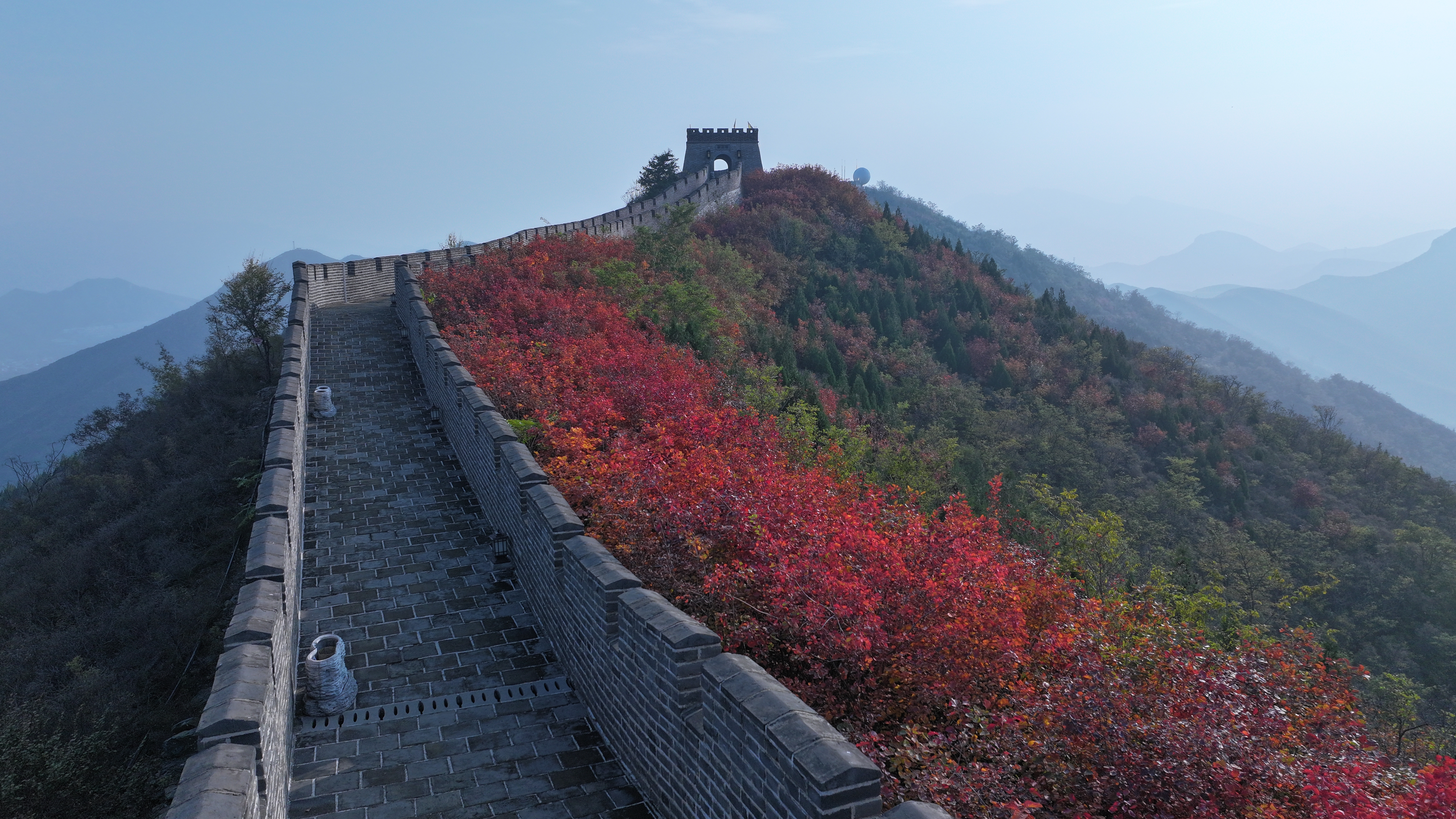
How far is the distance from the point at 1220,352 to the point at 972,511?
95.8 m

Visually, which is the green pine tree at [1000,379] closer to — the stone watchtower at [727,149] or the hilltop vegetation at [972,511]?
A: the hilltop vegetation at [972,511]

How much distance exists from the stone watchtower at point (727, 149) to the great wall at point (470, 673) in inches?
1691

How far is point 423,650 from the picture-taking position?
302 inches

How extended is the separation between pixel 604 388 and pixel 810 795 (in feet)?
28.7

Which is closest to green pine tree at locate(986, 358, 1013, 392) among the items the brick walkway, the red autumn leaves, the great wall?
the red autumn leaves

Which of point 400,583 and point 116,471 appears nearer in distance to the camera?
point 400,583

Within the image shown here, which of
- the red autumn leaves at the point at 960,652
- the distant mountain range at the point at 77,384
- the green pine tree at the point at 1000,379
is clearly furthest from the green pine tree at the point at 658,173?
the distant mountain range at the point at 77,384

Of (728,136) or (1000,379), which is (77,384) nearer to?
(728,136)

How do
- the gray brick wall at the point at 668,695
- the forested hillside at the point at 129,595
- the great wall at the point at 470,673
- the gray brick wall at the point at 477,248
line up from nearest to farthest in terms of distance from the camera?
the gray brick wall at the point at 668,695 < the great wall at the point at 470,673 < the forested hillside at the point at 129,595 < the gray brick wall at the point at 477,248

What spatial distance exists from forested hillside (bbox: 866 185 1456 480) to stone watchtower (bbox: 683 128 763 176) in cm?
2068

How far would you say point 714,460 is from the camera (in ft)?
29.0

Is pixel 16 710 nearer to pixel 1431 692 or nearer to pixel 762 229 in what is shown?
pixel 1431 692

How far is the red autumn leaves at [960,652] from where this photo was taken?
4711mm

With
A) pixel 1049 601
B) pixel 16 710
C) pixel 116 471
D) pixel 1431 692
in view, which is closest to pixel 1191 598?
pixel 1049 601
